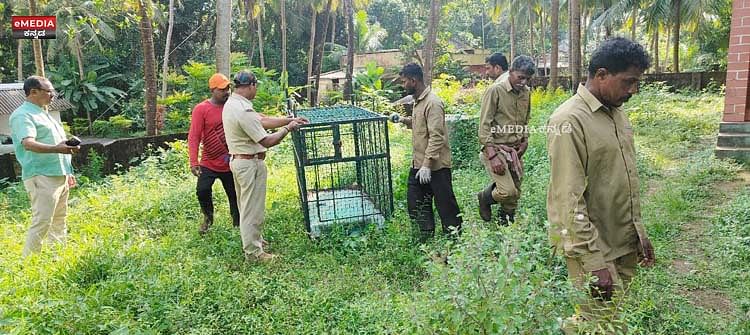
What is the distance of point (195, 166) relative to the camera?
5539 mm

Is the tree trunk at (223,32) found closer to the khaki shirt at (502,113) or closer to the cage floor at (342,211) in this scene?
the cage floor at (342,211)

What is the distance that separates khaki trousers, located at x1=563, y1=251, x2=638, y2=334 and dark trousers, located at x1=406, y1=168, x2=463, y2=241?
7.11ft

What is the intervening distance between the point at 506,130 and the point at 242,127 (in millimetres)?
2380

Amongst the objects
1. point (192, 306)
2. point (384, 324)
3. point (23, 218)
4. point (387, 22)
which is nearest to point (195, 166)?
point (192, 306)

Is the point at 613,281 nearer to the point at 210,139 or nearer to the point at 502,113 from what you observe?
the point at 502,113

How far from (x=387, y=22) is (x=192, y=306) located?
130ft

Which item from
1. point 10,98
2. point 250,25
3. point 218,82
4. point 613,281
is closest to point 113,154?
point 218,82

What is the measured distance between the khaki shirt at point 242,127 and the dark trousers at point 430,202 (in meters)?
1.46

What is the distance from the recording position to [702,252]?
14.6 feet

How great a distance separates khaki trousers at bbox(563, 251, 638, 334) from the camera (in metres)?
2.34

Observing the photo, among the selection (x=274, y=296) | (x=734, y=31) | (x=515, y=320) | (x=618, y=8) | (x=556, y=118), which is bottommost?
(x=274, y=296)

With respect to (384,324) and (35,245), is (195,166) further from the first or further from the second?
(384,324)

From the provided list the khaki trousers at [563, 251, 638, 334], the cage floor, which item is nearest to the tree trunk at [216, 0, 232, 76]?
the cage floor

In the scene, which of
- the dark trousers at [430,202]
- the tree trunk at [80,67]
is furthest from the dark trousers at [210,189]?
the tree trunk at [80,67]
